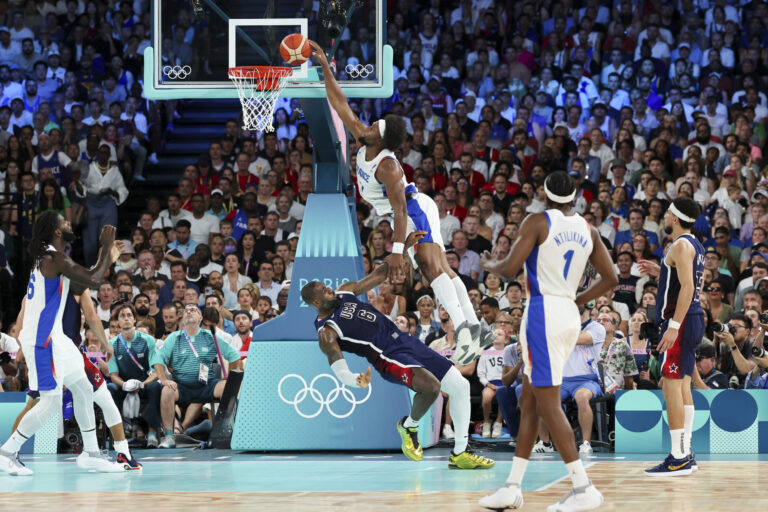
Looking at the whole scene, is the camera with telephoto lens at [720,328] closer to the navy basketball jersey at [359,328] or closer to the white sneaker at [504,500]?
the navy basketball jersey at [359,328]

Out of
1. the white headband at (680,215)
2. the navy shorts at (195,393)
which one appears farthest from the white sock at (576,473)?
the navy shorts at (195,393)

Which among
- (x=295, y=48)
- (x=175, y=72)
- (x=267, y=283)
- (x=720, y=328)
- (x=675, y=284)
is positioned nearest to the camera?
(x=675, y=284)

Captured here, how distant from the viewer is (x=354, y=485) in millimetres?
8828

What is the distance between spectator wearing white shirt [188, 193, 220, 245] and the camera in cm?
1716

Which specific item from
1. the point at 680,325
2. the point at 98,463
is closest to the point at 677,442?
the point at 680,325

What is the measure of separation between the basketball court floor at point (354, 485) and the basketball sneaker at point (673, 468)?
0.49ft

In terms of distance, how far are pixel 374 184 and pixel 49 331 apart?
3175mm

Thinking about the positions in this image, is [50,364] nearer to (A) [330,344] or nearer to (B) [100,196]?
(A) [330,344]

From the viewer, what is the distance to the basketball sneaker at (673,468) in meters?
9.40

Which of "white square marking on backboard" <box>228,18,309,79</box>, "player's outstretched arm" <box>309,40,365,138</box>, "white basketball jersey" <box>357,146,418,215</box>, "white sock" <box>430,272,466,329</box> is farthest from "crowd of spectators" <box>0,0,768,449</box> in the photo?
"white sock" <box>430,272,466,329</box>

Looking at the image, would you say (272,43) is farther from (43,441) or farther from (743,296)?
(743,296)

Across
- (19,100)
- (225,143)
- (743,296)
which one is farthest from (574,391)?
(19,100)

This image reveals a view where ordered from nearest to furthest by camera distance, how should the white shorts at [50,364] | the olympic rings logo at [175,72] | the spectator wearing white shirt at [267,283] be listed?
1. the white shorts at [50,364]
2. the olympic rings logo at [175,72]
3. the spectator wearing white shirt at [267,283]

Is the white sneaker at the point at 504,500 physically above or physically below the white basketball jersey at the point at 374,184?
below
